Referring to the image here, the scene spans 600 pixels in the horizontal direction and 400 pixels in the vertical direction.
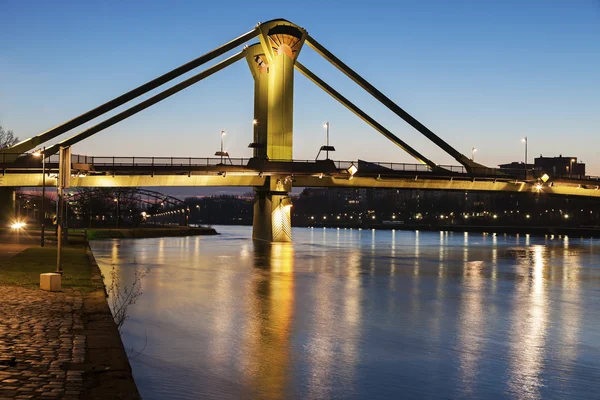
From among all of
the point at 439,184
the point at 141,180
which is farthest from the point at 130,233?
the point at 439,184

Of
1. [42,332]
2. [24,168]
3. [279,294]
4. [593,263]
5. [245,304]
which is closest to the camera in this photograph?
[42,332]

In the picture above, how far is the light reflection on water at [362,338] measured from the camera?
1175 centimetres

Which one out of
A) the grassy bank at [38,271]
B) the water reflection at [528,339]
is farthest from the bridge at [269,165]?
the water reflection at [528,339]

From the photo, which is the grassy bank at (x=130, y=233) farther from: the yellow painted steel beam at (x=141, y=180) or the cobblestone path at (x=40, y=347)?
the cobblestone path at (x=40, y=347)

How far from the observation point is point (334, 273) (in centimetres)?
3550

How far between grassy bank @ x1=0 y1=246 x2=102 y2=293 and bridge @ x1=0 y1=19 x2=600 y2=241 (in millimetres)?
30985

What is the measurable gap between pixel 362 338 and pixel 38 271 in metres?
13.9

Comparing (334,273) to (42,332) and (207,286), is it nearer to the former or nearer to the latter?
(207,286)

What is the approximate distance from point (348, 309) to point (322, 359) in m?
7.62

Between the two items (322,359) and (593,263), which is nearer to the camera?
(322,359)

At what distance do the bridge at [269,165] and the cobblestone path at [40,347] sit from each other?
47497 millimetres

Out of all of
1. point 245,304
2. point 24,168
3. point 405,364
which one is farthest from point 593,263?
point 24,168

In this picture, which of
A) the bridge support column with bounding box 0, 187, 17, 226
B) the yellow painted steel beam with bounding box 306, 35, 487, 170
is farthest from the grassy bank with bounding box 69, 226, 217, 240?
the yellow painted steel beam with bounding box 306, 35, 487, 170

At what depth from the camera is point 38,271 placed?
25.3 metres
